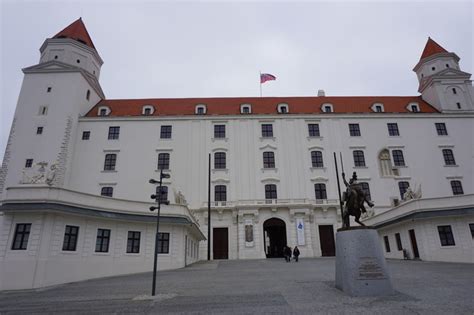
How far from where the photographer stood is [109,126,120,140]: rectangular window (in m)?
35.8

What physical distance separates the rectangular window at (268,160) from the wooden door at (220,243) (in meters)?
8.93

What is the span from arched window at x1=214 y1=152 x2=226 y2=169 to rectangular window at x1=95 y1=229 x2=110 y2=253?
58.4 feet

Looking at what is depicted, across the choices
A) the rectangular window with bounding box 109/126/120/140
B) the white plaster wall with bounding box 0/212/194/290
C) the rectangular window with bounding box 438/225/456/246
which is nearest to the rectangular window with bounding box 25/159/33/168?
the rectangular window with bounding box 109/126/120/140

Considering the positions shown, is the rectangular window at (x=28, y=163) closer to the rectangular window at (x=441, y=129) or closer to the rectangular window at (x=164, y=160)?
the rectangular window at (x=164, y=160)

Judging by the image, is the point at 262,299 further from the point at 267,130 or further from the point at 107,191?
the point at 267,130

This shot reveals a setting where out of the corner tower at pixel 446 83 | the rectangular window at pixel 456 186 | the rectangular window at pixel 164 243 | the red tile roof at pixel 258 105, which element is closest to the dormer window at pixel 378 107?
the red tile roof at pixel 258 105

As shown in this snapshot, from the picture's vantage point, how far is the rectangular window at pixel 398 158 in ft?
116

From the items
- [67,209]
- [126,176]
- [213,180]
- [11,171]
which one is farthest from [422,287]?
Answer: [11,171]

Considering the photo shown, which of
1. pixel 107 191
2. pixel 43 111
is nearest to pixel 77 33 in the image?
pixel 43 111

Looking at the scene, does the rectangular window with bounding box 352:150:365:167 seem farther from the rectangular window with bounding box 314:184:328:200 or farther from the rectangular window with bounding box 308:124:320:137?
the rectangular window with bounding box 314:184:328:200

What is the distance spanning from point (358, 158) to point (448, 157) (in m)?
10.8

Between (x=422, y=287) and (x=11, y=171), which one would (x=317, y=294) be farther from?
(x=11, y=171)

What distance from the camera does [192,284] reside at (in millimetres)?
12305

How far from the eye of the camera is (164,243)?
2008 cm
